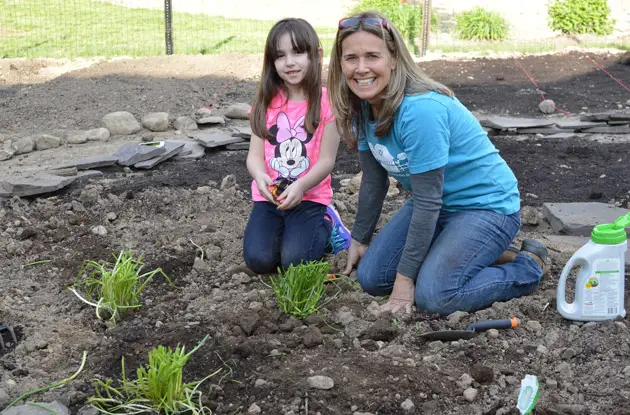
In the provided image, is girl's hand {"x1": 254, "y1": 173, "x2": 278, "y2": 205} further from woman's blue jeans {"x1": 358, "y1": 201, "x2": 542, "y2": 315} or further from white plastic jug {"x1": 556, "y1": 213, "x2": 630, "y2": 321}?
white plastic jug {"x1": 556, "y1": 213, "x2": 630, "y2": 321}

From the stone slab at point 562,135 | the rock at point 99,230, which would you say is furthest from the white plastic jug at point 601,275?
the stone slab at point 562,135

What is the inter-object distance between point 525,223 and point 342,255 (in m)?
1.27

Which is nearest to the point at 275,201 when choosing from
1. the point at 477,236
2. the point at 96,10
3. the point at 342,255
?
the point at 342,255

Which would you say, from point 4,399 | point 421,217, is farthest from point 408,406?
point 4,399

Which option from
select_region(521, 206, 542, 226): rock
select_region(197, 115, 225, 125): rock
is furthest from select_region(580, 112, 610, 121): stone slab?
select_region(197, 115, 225, 125): rock

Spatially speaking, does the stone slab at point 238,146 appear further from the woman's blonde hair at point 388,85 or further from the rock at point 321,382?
the rock at point 321,382

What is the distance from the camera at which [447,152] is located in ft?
11.3

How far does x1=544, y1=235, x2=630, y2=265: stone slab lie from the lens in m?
4.28

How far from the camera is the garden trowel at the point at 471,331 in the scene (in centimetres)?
330

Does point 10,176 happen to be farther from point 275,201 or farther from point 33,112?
point 275,201

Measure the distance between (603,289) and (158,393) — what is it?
6.28 feet

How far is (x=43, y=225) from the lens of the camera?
15.6 feet

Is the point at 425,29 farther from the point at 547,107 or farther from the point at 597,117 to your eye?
the point at 597,117

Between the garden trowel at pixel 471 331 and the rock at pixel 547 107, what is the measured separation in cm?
496
